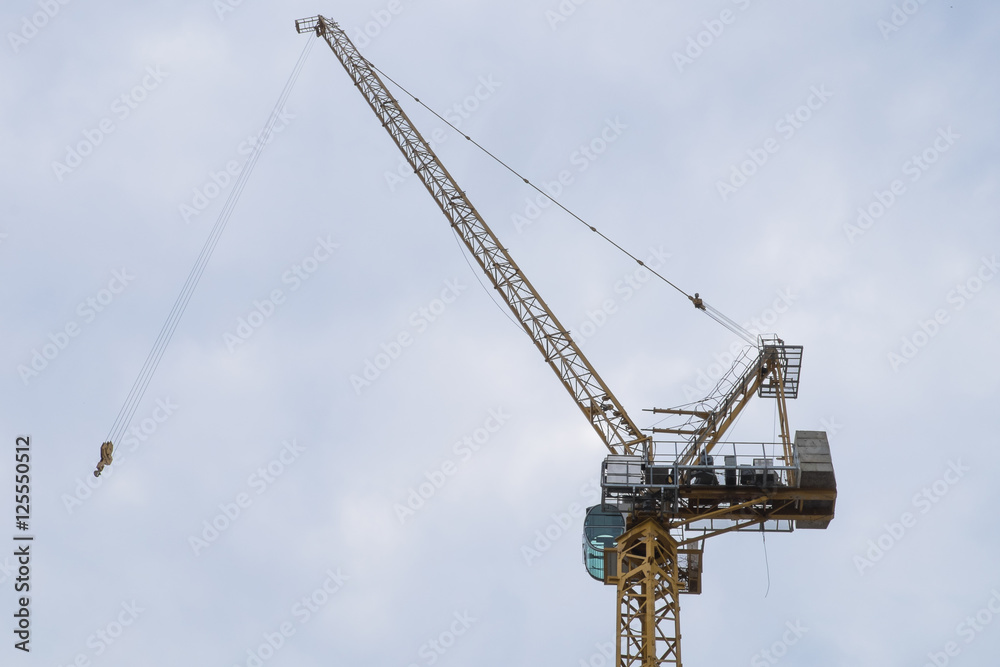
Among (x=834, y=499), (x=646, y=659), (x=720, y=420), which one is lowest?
(x=646, y=659)

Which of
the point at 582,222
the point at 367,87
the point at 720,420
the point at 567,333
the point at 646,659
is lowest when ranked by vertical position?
the point at 646,659

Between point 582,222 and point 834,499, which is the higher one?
point 582,222

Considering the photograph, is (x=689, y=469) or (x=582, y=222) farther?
(x=582, y=222)

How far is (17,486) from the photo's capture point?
5625 centimetres

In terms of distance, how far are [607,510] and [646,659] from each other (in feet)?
27.9

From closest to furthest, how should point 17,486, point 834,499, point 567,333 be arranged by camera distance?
point 17,486, point 834,499, point 567,333

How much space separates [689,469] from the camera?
201 ft

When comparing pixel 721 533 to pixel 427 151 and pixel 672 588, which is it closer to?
pixel 672 588

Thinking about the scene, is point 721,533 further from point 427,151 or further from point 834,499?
point 427,151

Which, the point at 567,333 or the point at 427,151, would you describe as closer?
the point at 567,333

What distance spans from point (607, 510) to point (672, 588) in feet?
17.9

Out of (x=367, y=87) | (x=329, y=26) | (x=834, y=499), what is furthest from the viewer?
(x=329, y=26)

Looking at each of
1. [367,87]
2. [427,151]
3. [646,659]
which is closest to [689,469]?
[646,659]

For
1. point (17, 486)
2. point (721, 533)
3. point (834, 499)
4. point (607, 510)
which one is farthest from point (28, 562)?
point (834, 499)
